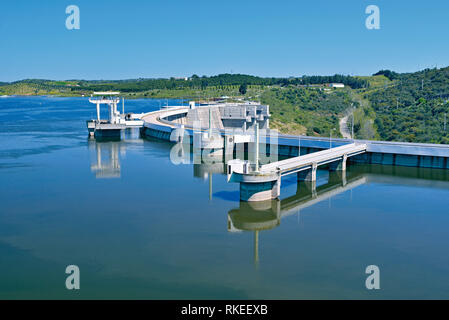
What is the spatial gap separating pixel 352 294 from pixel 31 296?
11848 millimetres

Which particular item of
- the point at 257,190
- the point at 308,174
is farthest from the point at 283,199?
the point at 308,174

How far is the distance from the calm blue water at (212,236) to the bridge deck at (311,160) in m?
1.61

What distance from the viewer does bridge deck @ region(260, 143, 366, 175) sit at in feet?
104

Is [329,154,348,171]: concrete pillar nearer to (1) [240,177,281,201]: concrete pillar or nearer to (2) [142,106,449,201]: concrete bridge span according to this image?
(2) [142,106,449,201]: concrete bridge span

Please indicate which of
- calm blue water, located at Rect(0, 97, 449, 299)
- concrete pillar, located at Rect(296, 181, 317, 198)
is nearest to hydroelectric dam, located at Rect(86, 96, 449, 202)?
concrete pillar, located at Rect(296, 181, 317, 198)

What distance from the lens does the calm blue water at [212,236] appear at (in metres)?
17.8

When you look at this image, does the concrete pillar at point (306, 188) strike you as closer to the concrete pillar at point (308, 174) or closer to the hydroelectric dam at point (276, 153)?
the hydroelectric dam at point (276, 153)

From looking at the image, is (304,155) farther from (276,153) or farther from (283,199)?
(276,153)

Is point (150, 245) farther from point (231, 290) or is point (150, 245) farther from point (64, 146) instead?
point (64, 146)

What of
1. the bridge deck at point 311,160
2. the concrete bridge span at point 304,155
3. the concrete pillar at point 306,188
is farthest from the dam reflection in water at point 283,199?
the bridge deck at point 311,160

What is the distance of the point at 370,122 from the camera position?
2950 inches

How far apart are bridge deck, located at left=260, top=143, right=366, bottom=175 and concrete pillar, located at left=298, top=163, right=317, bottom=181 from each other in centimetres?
35

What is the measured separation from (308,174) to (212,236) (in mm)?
14350
